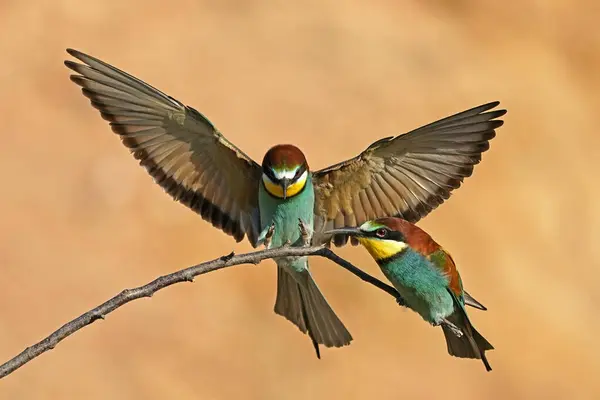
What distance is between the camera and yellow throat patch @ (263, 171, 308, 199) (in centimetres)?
225

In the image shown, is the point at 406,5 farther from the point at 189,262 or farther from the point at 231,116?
the point at 189,262

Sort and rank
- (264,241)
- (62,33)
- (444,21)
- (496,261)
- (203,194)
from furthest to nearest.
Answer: (444,21) < (62,33) < (496,261) < (203,194) < (264,241)

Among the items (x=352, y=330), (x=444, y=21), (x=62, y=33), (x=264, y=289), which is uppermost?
(x=62, y=33)

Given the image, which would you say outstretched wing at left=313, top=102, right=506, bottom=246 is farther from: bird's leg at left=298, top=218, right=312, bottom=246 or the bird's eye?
the bird's eye

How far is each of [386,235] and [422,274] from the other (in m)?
0.11

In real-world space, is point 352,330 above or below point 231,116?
below

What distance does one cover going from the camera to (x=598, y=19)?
6477 mm

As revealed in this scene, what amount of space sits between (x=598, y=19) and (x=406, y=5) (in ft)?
3.77

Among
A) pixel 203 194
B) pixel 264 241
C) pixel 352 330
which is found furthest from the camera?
pixel 352 330

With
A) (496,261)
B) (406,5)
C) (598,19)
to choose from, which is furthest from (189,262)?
(598,19)

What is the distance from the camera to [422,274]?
172 cm

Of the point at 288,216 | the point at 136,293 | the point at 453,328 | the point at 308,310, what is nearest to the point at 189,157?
the point at 288,216

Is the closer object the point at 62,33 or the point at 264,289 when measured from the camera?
the point at 264,289

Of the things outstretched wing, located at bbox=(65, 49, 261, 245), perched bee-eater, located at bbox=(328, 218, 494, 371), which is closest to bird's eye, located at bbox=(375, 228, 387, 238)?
perched bee-eater, located at bbox=(328, 218, 494, 371)
